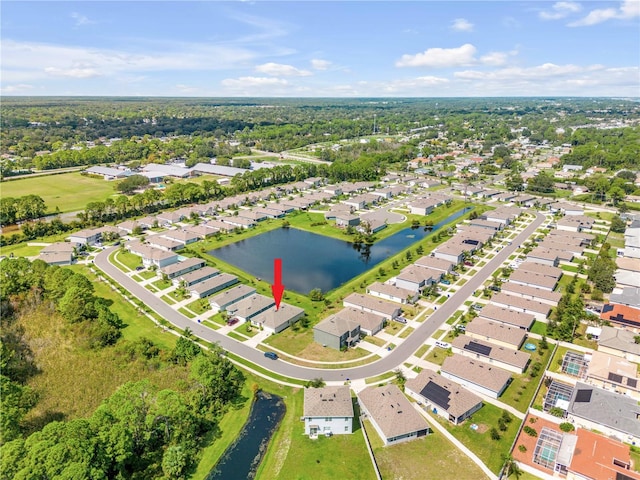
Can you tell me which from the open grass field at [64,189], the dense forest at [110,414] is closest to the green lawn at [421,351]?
the dense forest at [110,414]

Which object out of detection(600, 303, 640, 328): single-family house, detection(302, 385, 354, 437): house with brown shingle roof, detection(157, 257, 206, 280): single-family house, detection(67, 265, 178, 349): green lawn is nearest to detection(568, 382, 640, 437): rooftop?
detection(600, 303, 640, 328): single-family house

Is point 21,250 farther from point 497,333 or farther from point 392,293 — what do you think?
point 497,333

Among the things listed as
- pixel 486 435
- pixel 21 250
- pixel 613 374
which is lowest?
pixel 21 250

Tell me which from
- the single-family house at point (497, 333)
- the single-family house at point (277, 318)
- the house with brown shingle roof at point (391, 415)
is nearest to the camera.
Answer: the house with brown shingle roof at point (391, 415)

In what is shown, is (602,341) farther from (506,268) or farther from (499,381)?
(506,268)

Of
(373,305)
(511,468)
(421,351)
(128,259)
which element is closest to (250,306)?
(373,305)

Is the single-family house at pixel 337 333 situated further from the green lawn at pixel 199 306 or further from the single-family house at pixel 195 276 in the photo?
the single-family house at pixel 195 276
